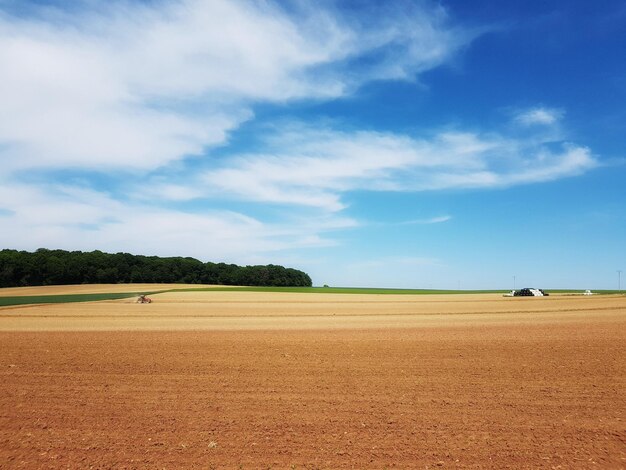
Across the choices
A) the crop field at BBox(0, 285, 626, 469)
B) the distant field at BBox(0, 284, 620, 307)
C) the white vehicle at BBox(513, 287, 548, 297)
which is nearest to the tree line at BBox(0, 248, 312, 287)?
the distant field at BBox(0, 284, 620, 307)

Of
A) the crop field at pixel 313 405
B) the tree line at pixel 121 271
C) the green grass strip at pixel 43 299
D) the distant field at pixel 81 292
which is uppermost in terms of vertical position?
the tree line at pixel 121 271

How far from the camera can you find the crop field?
316 inches

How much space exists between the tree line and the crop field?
96626 mm

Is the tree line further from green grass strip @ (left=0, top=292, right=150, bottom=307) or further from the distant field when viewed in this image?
green grass strip @ (left=0, top=292, right=150, bottom=307)

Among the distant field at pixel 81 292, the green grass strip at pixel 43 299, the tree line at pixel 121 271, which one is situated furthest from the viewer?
→ the tree line at pixel 121 271

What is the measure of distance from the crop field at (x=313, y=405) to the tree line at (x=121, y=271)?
317 feet

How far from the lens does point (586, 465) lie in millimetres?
7578

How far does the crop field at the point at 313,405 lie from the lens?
8.02 metres

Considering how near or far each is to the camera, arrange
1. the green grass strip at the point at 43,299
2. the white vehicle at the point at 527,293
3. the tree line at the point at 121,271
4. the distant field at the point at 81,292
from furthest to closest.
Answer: the tree line at the point at 121,271 < the white vehicle at the point at 527,293 < the distant field at the point at 81,292 < the green grass strip at the point at 43,299

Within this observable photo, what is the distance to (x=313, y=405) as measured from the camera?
10875 mm

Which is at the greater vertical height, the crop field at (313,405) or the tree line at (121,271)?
the tree line at (121,271)

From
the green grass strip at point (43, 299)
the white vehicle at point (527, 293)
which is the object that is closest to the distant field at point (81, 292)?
the green grass strip at point (43, 299)

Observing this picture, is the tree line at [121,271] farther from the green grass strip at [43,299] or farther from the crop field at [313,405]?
the crop field at [313,405]

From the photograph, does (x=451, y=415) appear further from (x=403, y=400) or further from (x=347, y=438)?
(x=347, y=438)
